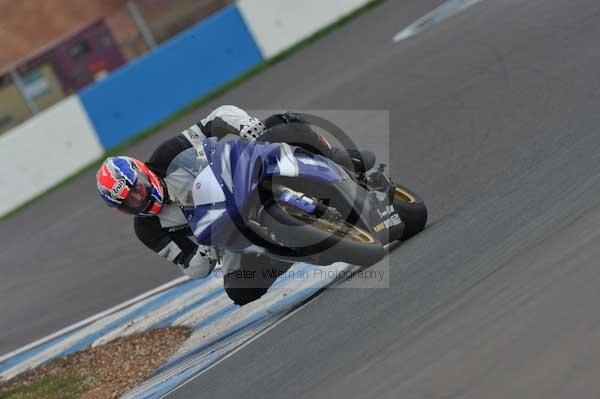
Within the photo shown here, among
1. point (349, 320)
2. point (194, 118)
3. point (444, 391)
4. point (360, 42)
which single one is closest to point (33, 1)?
point (194, 118)

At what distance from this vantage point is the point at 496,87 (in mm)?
9711

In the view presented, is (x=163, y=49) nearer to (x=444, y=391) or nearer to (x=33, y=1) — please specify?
(x=33, y=1)

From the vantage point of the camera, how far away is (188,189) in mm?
6469

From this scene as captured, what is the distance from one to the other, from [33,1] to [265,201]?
75.1ft

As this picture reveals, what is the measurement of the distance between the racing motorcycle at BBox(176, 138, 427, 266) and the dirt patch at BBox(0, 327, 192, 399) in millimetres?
1776

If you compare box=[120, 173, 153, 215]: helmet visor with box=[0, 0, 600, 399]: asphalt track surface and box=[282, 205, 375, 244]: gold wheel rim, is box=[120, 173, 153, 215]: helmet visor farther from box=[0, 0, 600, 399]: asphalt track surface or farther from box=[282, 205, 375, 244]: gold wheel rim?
box=[0, 0, 600, 399]: asphalt track surface

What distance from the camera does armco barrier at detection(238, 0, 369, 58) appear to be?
16.6 metres

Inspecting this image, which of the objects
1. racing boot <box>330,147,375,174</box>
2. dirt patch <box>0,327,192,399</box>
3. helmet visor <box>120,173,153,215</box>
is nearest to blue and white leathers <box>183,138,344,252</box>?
helmet visor <box>120,173,153,215</box>

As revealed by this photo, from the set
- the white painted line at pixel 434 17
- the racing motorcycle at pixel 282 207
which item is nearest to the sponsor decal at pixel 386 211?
the racing motorcycle at pixel 282 207

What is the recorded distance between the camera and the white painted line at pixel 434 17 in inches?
536

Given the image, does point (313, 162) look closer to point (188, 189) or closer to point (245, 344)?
point (188, 189)

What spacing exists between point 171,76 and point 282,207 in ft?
36.6

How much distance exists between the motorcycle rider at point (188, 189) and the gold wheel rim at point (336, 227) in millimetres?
788

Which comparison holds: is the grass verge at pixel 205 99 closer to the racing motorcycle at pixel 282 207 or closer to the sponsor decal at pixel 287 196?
the racing motorcycle at pixel 282 207
